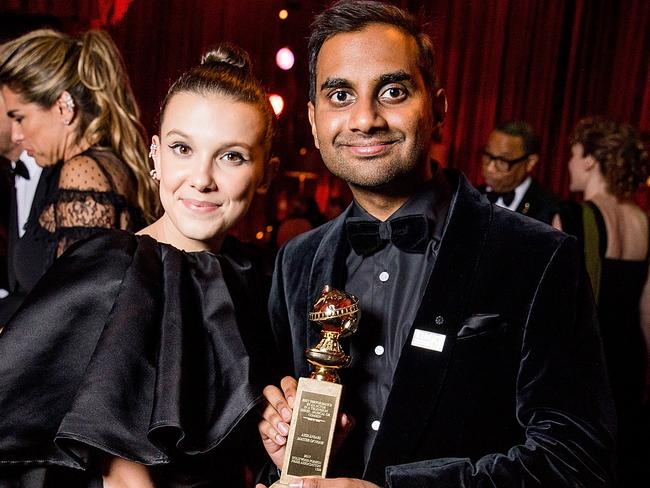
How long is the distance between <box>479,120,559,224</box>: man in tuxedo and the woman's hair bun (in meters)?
3.23

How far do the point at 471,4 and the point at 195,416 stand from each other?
7347 mm

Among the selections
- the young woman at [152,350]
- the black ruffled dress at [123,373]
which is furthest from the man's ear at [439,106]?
the black ruffled dress at [123,373]

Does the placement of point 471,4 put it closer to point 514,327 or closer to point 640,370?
point 640,370

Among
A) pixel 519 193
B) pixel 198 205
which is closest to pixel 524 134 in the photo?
pixel 519 193

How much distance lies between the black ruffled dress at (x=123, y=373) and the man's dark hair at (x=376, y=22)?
31.1 inches

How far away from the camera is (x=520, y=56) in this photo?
8297 millimetres

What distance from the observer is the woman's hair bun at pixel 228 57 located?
90.1 inches

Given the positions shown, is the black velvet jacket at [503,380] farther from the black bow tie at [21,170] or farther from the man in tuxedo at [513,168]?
the man in tuxedo at [513,168]

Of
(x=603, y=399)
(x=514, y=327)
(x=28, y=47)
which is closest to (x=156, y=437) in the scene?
(x=514, y=327)

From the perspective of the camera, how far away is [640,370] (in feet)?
14.3

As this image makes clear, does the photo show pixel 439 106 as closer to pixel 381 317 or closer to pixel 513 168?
pixel 381 317

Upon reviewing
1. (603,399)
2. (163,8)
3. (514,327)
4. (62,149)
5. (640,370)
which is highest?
(163,8)

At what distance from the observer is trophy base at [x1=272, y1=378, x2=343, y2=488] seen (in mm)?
1656

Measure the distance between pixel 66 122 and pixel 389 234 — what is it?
157 centimetres
